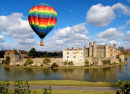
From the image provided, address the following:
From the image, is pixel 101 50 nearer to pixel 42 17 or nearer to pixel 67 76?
pixel 67 76

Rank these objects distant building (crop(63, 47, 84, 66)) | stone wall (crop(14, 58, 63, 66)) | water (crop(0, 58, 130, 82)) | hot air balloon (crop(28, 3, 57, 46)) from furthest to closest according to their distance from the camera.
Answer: stone wall (crop(14, 58, 63, 66)) → distant building (crop(63, 47, 84, 66)) → water (crop(0, 58, 130, 82)) → hot air balloon (crop(28, 3, 57, 46))

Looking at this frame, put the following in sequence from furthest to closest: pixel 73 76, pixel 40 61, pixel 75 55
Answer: pixel 40 61, pixel 75 55, pixel 73 76

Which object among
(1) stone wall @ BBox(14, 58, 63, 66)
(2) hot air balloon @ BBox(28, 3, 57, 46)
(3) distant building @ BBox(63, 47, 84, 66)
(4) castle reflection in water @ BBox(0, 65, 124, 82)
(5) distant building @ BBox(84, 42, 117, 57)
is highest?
(2) hot air balloon @ BBox(28, 3, 57, 46)

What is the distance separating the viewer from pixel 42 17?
24.5 m

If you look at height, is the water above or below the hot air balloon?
below

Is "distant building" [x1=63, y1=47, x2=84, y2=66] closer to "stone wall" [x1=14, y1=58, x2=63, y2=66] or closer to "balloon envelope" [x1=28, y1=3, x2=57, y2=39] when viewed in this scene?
"stone wall" [x1=14, y1=58, x2=63, y2=66]

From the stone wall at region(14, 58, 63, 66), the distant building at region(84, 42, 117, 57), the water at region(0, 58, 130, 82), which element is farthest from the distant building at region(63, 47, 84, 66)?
the distant building at region(84, 42, 117, 57)

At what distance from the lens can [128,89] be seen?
437 inches

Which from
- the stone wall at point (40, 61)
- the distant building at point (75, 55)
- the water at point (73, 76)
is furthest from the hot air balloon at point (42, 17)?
the stone wall at point (40, 61)

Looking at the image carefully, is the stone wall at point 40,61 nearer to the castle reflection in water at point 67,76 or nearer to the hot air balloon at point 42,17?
the castle reflection in water at point 67,76

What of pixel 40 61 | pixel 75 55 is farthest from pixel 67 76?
pixel 40 61

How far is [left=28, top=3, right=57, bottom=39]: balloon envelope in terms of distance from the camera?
2434 centimetres

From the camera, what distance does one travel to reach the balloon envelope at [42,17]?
2434 centimetres

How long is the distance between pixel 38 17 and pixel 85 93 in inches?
675
